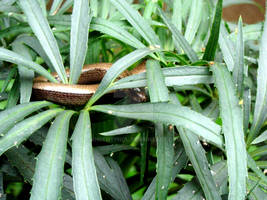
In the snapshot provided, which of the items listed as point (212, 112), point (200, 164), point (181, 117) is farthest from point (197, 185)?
point (212, 112)

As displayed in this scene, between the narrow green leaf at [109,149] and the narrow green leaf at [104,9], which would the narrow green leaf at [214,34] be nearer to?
the narrow green leaf at [109,149]

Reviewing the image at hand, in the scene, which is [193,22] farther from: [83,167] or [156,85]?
[83,167]

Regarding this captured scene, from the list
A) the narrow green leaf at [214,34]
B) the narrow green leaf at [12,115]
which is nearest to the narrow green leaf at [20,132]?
the narrow green leaf at [12,115]

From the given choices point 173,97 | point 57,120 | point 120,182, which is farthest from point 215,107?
point 57,120

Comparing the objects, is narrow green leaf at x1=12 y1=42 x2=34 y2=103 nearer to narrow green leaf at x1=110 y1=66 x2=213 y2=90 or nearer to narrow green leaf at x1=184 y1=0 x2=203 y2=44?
narrow green leaf at x1=110 y1=66 x2=213 y2=90

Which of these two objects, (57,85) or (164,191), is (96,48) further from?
(164,191)

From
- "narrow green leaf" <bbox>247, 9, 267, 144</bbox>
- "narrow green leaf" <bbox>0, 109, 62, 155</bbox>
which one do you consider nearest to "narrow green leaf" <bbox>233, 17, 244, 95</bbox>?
"narrow green leaf" <bbox>247, 9, 267, 144</bbox>
